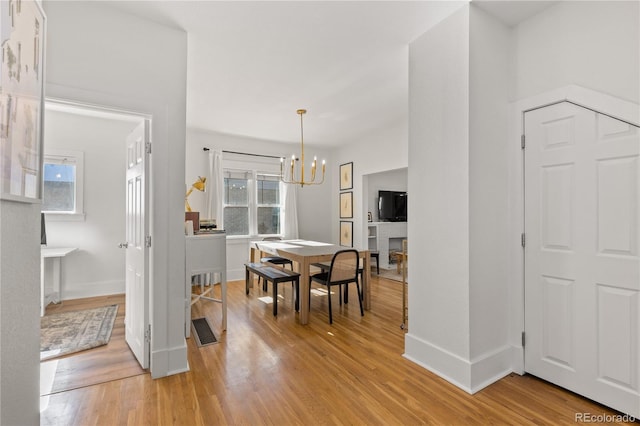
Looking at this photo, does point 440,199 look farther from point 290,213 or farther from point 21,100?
point 290,213

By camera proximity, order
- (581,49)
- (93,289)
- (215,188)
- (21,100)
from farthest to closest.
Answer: (215,188) < (93,289) < (581,49) < (21,100)

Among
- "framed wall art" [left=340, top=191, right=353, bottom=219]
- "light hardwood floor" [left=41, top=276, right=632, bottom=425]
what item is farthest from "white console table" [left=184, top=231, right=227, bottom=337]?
"framed wall art" [left=340, top=191, right=353, bottom=219]

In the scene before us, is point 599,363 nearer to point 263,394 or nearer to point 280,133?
point 263,394

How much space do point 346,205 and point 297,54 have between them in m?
3.94

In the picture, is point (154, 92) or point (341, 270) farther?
point (341, 270)

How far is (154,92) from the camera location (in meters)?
2.31

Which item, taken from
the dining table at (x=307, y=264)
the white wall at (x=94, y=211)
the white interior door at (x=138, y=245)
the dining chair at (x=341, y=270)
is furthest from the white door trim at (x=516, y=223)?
the white wall at (x=94, y=211)

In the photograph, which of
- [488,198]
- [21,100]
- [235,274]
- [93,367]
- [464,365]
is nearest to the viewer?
[21,100]

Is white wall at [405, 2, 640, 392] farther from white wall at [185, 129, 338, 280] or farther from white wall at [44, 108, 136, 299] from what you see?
white wall at [44, 108, 136, 299]

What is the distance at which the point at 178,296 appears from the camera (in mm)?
2414

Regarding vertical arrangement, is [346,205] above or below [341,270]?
above

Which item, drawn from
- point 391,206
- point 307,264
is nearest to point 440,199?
point 307,264

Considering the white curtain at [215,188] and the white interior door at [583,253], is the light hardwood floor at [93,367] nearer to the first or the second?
the white curtain at [215,188]

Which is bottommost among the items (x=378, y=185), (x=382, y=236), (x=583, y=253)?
(x=382, y=236)
